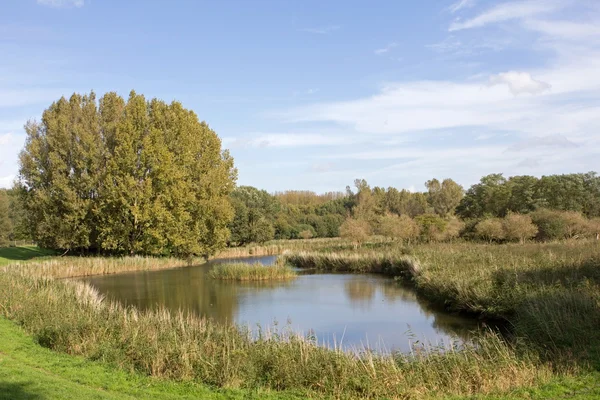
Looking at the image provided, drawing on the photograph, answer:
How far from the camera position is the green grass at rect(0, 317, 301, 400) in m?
6.68

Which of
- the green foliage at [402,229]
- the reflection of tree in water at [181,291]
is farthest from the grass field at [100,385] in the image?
the green foliage at [402,229]

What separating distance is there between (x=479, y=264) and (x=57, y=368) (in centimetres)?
1610

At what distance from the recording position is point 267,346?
9.39m

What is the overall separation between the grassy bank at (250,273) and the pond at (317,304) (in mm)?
790

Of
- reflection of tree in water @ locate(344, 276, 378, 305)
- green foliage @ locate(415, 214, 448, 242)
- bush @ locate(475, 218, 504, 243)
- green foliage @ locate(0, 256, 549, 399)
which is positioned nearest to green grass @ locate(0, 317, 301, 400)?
green foliage @ locate(0, 256, 549, 399)

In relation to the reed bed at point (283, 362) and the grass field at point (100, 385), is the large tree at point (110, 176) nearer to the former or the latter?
the reed bed at point (283, 362)

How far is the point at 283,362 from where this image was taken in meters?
8.42

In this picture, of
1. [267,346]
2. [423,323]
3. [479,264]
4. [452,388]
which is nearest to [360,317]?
[423,323]

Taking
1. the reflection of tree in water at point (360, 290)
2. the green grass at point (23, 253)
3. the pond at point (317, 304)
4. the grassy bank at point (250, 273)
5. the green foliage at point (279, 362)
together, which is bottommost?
the reflection of tree in water at point (360, 290)

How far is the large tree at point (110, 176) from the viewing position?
3294 centimetres

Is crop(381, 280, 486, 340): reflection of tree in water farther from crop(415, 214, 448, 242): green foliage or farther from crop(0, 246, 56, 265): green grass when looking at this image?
crop(0, 246, 56, 265): green grass

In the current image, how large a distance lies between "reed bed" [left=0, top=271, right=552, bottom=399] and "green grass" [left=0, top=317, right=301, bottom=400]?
383mm

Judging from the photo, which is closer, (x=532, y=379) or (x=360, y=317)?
(x=532, y=379)

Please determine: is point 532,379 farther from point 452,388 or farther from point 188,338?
point 188,338
